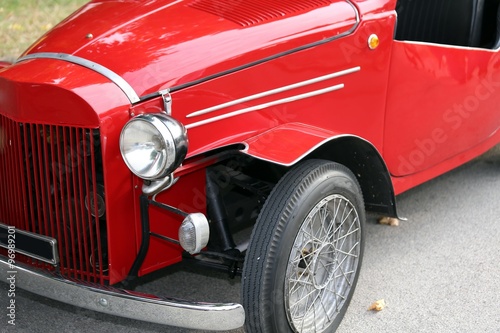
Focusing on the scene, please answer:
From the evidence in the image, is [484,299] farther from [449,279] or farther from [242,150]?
[242,150]

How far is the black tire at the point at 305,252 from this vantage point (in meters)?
2.55

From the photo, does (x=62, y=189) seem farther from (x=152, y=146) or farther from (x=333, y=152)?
(x=333, y=152)

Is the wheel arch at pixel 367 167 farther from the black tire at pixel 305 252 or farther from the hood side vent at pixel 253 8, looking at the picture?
the hood side vent at pixel 253 8

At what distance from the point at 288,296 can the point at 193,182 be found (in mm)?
575

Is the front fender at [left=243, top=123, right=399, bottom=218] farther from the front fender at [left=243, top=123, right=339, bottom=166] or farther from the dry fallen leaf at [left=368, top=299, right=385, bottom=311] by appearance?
the dry fallen leaf at [left=368, top=299, right=385, bottom=311]

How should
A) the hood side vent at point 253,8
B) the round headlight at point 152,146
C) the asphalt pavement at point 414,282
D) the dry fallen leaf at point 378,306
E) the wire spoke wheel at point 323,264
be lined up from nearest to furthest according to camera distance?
the round headlight at point 152,146 < the wire spoke wheel at point 323,264 < the hood side vent at point 253,8 < the asphalt pavement at point 414,282 < the dry fallen leaf at point 378,306

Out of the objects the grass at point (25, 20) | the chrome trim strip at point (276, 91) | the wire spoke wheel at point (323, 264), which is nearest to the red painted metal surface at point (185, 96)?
the chrome trim strip at point (276, 91)

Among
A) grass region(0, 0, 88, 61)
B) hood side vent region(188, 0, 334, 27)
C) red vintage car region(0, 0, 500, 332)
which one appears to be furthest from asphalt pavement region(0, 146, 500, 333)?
grass region(0, 0, 88, 61)

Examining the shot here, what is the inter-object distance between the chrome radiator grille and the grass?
3.36 m

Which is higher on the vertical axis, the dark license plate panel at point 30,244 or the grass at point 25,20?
the dark license plate panel at point 30,244

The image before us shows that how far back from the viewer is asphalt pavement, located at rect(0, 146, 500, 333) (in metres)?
3.10

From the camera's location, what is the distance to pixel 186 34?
2.82 m

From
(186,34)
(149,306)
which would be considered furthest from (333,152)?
(149,306)

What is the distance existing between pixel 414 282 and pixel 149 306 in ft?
4.95
